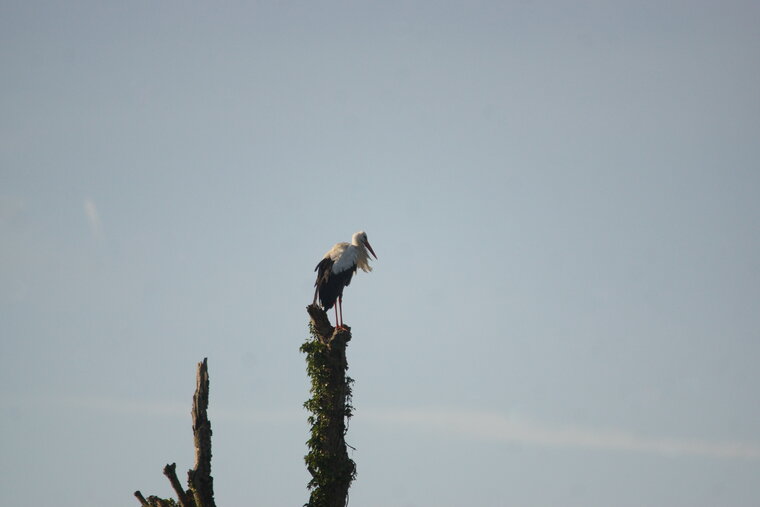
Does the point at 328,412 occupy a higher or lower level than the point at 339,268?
lower

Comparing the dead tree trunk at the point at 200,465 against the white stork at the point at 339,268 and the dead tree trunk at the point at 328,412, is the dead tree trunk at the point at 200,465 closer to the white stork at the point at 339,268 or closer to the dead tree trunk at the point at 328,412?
the dead tree trunk at the point at 328,412

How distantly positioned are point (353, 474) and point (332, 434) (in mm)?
1015

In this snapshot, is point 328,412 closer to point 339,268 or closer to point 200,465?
point 200,465

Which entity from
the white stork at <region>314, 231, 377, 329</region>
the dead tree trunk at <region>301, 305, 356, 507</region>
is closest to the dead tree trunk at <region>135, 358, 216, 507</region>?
the dead tree trunk at <region>301, 305, 356, 507</region>

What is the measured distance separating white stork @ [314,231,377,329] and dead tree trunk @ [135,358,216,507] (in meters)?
5.64

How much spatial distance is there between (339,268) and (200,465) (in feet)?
26.7

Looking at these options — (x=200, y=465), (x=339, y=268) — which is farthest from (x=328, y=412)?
(x=339, y=268)

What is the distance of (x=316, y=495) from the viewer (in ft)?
66.1

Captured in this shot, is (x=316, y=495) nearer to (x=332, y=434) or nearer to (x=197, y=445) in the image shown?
(x=332, y=434)

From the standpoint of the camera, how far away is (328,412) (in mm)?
20547

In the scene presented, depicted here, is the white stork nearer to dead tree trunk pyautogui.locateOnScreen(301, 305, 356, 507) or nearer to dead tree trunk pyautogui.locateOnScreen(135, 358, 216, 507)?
dead tree trunk pyautogui.locateOnScreen(301, 305, 356, 507)

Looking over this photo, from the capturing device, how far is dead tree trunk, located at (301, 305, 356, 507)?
20.2m

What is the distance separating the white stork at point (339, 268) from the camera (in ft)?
82.6

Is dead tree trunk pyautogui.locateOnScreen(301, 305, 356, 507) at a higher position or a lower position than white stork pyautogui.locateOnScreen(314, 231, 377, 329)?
lower
